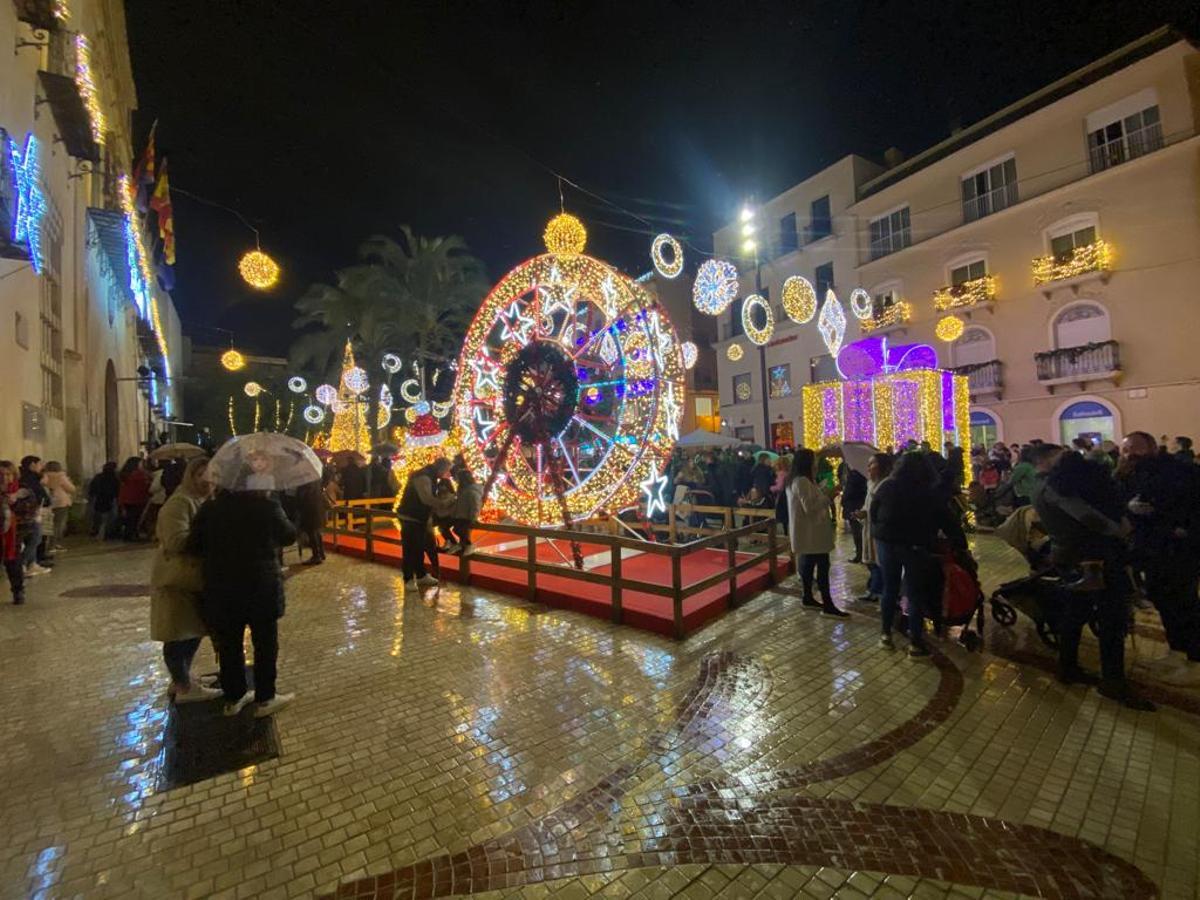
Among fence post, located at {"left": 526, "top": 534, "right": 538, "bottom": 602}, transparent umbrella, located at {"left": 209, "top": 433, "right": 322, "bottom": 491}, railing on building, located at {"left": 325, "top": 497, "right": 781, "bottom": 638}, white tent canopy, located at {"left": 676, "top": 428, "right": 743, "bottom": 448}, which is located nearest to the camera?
transparent umbrella, located at {"left": 209, "top": 433, "right": 322, "bottom": 491}

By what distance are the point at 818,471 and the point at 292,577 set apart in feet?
30.3

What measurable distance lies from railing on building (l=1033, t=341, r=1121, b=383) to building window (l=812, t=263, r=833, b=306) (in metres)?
9.81

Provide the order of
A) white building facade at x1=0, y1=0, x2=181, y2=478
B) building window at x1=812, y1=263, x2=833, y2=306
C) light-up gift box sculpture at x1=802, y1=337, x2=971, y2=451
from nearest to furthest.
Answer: white building facade at x1=0, y1=0, x2=181, y2=478 → light-up gift box sculpture at x1=802, y1=337, x2=971, y2=451 → building window at x1=812, y1=263, x2=833, y2=306

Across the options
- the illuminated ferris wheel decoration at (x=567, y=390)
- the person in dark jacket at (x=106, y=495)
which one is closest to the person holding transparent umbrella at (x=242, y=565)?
the illuminated ferris wheel decoration at (x=567, y=390)

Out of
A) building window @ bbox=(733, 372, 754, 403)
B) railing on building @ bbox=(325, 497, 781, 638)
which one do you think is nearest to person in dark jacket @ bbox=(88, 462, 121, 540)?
railing on building @ bbox=(325, 497, 781, 638)

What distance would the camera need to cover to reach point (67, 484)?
1034 cm

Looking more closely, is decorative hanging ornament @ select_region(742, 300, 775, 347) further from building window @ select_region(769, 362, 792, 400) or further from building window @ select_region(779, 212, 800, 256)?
building window @ select_region(779, 212, 800, 256)

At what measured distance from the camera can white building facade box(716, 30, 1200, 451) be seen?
640 inches

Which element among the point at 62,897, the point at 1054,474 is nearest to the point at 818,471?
the point at 1054,474

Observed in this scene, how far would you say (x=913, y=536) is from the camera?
4.92 meters

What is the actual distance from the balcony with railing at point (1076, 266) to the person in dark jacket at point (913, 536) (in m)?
18.7

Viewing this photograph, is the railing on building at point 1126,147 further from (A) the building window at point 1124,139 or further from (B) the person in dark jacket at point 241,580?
(B) the person in dark jacket at point 241,580

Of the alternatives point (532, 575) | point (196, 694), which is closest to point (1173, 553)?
point (532, 575)

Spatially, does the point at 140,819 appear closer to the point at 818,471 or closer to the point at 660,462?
the point at 660,462
